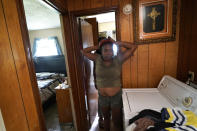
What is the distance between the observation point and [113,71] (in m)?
1.28

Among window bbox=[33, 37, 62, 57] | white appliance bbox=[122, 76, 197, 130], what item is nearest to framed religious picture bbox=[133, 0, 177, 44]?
white appliance bbox=[122, 76, 197, 130]

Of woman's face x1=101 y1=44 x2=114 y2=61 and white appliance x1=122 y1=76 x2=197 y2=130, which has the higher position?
woman's face x1=101 y1=44 x2=114 y2=61

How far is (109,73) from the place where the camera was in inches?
50.6

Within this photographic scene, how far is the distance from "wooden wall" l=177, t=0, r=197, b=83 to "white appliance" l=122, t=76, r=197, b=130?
0.81 feet

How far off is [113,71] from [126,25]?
2.36ft

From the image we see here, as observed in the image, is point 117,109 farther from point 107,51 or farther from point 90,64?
point 90,64

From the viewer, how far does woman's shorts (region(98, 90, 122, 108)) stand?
4.32 feet

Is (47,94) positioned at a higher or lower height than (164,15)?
lower

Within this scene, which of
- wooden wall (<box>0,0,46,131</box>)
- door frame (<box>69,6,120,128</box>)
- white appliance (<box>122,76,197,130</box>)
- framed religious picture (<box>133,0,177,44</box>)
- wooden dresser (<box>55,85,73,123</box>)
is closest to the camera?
wooden wall (<box>0,0,46,131</box>)

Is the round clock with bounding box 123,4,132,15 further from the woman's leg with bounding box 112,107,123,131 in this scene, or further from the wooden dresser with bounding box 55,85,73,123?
the wooden dresser with bounding box 55,85,73,123

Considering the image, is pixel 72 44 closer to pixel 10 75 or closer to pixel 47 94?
pixel 10 75

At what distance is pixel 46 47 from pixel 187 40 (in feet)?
14.1

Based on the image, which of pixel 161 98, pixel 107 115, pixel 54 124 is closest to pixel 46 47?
pixel 54 124

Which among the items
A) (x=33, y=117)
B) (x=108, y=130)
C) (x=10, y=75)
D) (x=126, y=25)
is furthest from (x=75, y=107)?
(x=126, y=25)
